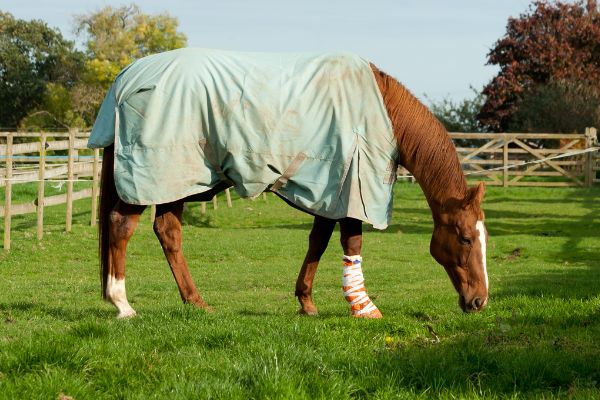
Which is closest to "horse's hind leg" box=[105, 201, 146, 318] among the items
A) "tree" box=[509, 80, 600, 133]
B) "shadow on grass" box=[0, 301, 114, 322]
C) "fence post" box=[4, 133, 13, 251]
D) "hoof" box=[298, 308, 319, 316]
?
"shadow on grass" box=[0, 301, 114, 322]

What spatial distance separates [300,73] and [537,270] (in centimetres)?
746

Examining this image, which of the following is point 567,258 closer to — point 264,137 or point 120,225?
point 264,137

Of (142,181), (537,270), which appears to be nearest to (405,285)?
(537,270)

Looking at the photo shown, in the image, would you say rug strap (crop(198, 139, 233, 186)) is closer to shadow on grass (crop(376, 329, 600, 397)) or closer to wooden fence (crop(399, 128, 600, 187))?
shadow on grass (crop(376, 329, 600, 397))

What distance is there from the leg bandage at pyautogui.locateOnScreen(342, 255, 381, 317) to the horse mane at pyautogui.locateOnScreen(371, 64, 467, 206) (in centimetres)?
83

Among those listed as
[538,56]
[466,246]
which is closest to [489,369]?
[466,246]

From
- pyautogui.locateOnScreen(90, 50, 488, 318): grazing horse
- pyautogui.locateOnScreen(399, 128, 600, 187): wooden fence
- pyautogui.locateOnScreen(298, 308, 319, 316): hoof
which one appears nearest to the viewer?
pyautogui.locateOnScreen(90, 50, 488, 318): grazing horse

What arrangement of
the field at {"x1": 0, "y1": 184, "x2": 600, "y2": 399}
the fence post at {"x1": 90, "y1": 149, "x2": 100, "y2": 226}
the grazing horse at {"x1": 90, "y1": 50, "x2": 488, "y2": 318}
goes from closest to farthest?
the field at {"x1": 0, "y1": 184, "x2": 600, "y2": 399}, the grazing horse at {"x1": 90, "y1": 50, "x2": 488, "y2": 318}, the fence post at {"x1": 90, "y1": 149, "x2": 100, "y2": 226}

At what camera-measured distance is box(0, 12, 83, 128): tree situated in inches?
2643

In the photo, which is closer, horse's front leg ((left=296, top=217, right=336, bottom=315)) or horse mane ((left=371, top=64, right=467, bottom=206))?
horse mane ((left=371, top=64, right=467, bottom=206))

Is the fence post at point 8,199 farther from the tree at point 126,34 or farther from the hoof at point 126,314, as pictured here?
the tree at point 126,34

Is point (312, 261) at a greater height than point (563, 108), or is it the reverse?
point (312, 261)

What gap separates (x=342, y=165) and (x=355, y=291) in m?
1.03

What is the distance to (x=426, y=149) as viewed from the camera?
7418 mm
